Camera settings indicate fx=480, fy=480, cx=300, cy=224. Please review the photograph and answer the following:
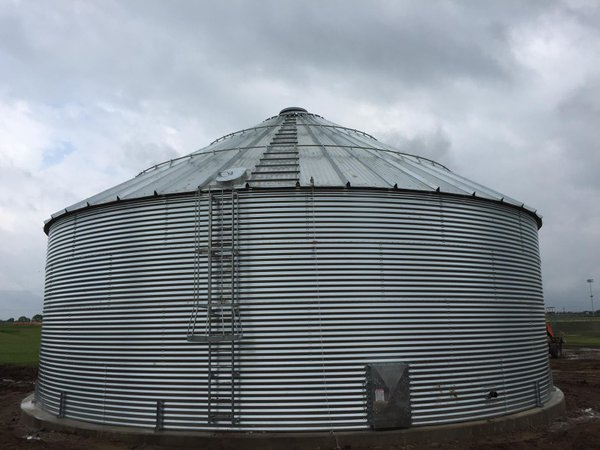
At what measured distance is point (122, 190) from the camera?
16.4 metres

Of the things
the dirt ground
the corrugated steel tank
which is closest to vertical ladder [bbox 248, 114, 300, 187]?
the corrugated steel tank

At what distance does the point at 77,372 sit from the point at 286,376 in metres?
6.64

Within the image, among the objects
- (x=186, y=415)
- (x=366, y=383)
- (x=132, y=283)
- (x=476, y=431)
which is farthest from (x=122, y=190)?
(x=476, y=431)

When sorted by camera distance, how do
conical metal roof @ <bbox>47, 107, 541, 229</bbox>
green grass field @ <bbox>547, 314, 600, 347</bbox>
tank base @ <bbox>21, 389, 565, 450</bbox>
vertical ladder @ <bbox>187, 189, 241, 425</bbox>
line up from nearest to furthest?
1. tank base @ <bbox>21, 389, 565, 450</bbox>
2. vertical ladder @ <bbox>187, 189, 241, 425</bbox>
3. conical metal roof @ <bbox>47, 107, 541, 229</bbox>
4. green grass field @ <bbox>547, 314, 600, 347</bbox>

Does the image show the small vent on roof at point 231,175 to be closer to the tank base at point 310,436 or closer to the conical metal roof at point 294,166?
the conical metal roof at point 294,166

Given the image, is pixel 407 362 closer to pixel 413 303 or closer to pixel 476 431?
pixel 413 303

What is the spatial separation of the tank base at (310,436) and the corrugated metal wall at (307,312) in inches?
11.1

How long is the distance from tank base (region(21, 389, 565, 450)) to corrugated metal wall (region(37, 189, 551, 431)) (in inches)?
11.1

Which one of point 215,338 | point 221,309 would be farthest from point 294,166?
point 215,338

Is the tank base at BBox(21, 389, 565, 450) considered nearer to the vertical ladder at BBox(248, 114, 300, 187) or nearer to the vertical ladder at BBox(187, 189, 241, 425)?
the vertical ladder at BBox(187, 189, 241, 425)

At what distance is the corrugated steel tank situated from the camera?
39.0 feet

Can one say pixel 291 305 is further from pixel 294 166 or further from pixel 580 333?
pixel 580 333

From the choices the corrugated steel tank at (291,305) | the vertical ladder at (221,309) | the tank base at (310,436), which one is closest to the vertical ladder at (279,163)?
the corrugated steel tank at (291,305)

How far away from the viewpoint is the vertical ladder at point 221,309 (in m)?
11.7
